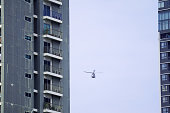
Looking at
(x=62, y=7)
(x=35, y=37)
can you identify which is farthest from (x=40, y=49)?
(x=62, y=7)

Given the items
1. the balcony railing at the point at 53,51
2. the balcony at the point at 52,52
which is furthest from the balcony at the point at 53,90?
the balcony railing at the point at 53,51

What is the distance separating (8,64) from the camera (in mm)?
95188

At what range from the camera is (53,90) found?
10225cm

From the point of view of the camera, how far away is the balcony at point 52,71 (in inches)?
3995

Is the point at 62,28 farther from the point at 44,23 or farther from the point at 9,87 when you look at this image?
the point at 9,87

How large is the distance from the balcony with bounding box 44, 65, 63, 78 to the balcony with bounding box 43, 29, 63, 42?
4017 millimetres

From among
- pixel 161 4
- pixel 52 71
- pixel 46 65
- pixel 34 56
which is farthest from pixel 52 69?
pixel 161 4

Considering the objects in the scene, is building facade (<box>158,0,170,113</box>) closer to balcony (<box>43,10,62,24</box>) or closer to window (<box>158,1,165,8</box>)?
window (<box>158,1,165,8</box>)

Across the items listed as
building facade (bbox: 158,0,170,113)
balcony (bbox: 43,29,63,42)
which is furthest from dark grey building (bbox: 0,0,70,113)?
building facade (bbox: 158,0,170,113)

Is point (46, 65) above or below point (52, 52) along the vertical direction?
below

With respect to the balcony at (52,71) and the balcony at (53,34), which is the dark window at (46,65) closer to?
the balcony at (52,71)

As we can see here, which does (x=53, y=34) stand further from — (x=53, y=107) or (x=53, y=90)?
(x=53, y=107)

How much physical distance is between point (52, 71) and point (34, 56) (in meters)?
3.57

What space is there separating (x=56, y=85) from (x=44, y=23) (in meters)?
8.58
